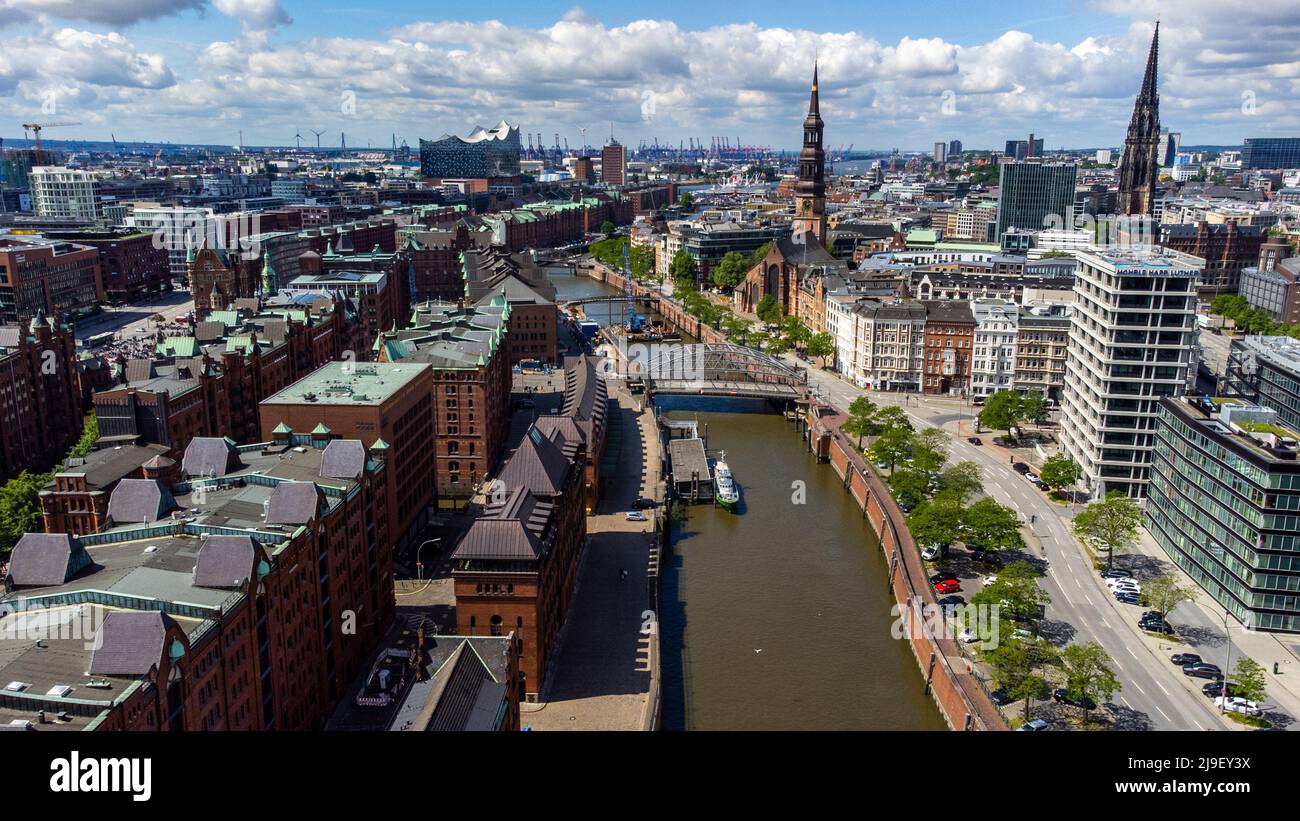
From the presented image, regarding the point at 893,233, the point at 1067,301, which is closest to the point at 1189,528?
the point at 1067,301

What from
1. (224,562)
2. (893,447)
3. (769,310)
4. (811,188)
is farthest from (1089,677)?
(811,188)

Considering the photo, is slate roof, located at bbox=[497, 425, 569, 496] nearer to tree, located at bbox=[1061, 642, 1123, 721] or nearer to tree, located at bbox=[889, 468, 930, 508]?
tree, located at bbox=[889, 468, 930, 508]

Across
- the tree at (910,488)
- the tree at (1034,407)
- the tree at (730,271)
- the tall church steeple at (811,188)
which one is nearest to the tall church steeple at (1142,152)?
the tall church steeple at (811,188)

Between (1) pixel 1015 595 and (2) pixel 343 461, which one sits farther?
(1) pixel 1015 595

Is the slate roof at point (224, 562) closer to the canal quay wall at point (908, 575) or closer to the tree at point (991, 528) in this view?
the canal quay wall at point (908, 575)

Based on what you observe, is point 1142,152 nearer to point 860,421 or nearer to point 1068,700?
point 860,421
